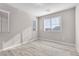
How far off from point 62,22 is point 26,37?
0.95 metres

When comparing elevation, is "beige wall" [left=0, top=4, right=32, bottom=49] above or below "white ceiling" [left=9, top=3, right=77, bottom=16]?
below

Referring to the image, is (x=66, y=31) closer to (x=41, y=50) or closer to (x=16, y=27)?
(x=41, y=50)

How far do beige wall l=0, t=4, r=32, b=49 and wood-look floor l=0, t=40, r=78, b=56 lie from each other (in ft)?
1.03

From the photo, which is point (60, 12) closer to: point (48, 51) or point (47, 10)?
point (47, 10)

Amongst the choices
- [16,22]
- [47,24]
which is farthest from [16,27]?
[47,24]

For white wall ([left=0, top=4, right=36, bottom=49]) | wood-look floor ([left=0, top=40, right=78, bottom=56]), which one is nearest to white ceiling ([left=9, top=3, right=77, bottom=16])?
white wall ([left=0, top=4, right=36, bottom=49])

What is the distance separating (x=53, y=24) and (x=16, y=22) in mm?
915

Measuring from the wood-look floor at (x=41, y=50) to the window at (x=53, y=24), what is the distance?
1.12 ft

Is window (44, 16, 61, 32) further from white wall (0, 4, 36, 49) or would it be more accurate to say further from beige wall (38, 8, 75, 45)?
white wall (0, 4, 36, 49)

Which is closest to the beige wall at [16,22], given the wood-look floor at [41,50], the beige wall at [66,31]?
the wood-look floor at [41,50]

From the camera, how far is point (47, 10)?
1.65 meters

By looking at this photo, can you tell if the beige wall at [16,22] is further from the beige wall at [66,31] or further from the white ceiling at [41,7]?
the beige wall at [66,31]

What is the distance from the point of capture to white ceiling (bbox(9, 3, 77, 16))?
152 cm

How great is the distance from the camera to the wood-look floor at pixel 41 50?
5.14 feet
